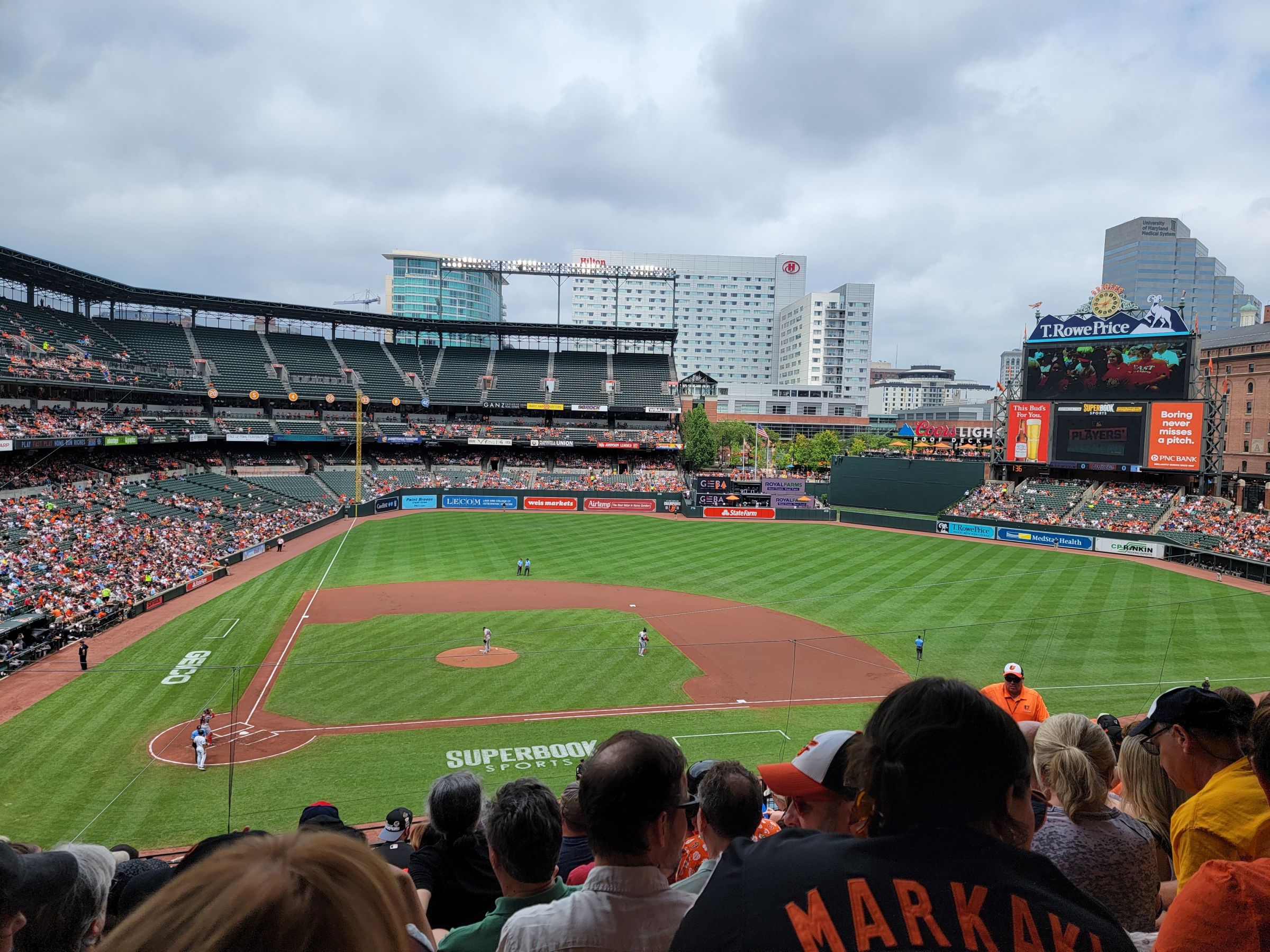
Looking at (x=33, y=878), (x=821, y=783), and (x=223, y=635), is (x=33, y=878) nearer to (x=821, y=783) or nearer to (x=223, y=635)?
(x=821, y=783)

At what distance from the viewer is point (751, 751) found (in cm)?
1666

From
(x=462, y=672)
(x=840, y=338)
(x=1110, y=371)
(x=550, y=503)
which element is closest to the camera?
(x=462, y=672)

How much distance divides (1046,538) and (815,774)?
4978cm

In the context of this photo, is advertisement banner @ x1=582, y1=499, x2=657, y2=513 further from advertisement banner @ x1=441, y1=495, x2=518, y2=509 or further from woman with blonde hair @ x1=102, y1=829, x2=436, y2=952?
woman with blonde hair @ x1=102, y1=829, x2=436, y2=952

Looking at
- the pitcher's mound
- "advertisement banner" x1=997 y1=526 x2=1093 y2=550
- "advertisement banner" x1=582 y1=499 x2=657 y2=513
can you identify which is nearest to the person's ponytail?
the pitcher's mound

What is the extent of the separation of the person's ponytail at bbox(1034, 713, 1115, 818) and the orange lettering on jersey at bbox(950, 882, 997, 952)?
2.75m

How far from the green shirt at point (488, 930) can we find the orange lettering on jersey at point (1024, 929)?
2.39m

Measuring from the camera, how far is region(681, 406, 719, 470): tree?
84.4 meters

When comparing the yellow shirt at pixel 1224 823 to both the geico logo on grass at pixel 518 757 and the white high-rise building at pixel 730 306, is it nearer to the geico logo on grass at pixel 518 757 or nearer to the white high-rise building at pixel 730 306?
the geico logo on grass at pixel 518 757

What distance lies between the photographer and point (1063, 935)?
1.70 m

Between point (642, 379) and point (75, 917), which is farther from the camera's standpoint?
point (642, 379)

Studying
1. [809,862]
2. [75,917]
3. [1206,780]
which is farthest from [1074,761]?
[75,917]

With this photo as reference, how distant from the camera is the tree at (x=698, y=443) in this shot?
277 ft

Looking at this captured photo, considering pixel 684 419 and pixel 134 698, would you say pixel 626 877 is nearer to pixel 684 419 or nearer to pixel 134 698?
pixel 134 698
